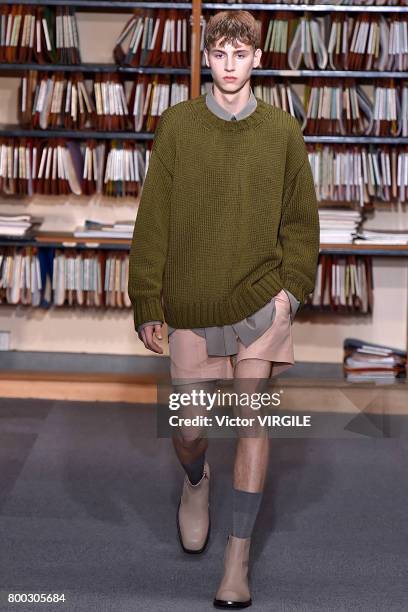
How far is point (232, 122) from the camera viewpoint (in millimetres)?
2820

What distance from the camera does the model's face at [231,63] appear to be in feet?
8.96

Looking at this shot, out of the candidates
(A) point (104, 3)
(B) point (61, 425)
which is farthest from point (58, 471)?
(A) point (104, 3)

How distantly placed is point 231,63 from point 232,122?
0.16 meters

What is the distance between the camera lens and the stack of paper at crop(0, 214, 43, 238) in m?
4.90

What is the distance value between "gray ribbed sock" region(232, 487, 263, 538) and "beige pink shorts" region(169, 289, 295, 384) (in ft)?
1.17

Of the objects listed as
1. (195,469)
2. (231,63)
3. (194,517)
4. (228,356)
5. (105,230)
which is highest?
(231,63)

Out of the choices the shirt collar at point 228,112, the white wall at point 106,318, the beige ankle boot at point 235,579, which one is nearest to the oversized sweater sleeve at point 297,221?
the shirt collar at point 228,112

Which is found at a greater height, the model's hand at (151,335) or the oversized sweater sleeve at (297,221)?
the oversized sweater sleeve at (297,221)

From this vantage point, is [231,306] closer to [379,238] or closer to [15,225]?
[379,238]

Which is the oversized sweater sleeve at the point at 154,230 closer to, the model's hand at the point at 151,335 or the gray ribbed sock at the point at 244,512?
the model's hand at the point at 151,335

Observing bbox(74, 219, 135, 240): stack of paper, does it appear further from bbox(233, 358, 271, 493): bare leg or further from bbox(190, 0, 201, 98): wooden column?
bbox(233, 358, 271, 493): bare leg

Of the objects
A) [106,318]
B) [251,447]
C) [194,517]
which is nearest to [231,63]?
[251,447]

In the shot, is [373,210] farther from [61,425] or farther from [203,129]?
[203,129]

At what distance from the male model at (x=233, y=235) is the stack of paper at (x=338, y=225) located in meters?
2.00
